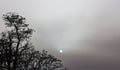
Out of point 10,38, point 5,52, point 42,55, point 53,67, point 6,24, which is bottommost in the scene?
point 53,67

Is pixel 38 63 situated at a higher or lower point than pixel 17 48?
lower

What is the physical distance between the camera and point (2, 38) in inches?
990

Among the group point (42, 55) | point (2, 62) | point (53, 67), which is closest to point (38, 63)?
point (42, 55)

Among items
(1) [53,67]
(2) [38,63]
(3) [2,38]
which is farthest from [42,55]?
(3) [2,38]

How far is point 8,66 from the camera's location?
23.6m

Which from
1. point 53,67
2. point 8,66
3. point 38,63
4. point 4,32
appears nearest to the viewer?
point 8,66

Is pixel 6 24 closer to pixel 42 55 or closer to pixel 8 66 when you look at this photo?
pixel 8 66

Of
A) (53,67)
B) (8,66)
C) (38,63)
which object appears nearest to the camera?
(8,66)

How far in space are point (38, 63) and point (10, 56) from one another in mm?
19318

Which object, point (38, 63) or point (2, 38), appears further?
point (38, 63)

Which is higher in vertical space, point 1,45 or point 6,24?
point 6,24

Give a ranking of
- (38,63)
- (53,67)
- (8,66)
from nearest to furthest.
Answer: (8,66), (38,63), (53,67)

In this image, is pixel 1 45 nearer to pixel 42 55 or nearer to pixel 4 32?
pixel 4 32

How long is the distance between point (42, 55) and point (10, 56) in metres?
20.0
